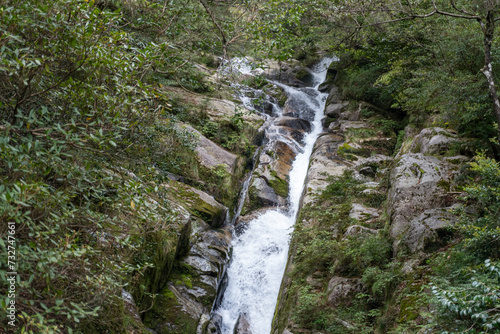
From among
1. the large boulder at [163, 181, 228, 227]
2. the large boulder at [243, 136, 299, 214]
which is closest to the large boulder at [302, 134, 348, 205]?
the large boulder at [243, 136, 299, 214]

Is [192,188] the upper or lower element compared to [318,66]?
lower

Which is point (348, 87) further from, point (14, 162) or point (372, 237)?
point (14, 162)

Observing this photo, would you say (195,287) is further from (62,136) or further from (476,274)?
(476,274)

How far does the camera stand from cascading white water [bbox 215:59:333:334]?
32.4 feet

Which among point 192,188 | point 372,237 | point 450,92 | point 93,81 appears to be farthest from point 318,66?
point 93,81

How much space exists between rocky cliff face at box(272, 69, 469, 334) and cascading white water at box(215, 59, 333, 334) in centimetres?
132

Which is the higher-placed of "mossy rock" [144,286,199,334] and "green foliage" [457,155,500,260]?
"green foliage" [457,155,500,260]

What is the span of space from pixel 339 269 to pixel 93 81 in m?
6.35

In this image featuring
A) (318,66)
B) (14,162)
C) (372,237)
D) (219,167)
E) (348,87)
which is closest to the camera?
(14,162)

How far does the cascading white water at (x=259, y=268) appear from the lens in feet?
32.4

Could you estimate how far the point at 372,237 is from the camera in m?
7.13

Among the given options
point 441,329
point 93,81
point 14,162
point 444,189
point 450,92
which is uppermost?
point 450,92

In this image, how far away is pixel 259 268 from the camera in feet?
36.5

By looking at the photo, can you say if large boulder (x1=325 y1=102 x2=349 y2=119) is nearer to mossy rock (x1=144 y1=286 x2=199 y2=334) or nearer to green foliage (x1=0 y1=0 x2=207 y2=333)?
mossy rock (x1=144 y1=286 x2=199 y2=334)
